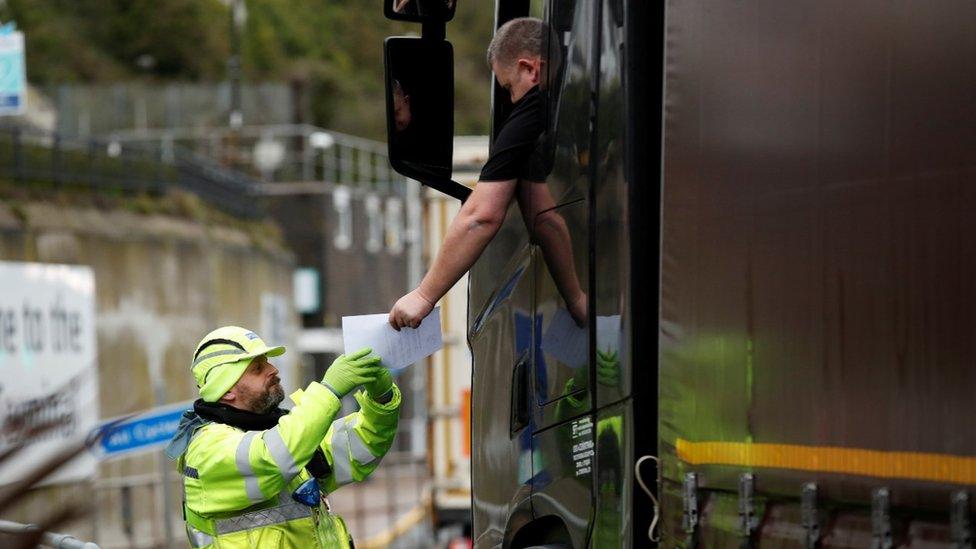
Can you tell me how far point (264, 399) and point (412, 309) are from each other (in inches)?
24.6

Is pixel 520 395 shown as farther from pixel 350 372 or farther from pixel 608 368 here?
pixel 608 368

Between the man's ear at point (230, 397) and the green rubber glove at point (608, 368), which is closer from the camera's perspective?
the green rubber glove at point (608, 368)

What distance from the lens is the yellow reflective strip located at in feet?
9.25

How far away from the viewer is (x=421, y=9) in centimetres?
501

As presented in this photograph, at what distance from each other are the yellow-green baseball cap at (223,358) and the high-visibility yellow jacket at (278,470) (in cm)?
11

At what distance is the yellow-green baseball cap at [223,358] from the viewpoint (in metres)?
4.88

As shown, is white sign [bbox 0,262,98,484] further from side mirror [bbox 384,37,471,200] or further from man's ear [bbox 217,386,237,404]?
side mirror [bbox 384,37,471,200]

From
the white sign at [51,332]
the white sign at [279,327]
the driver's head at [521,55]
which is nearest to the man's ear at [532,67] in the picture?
the driver's head at [521,55]

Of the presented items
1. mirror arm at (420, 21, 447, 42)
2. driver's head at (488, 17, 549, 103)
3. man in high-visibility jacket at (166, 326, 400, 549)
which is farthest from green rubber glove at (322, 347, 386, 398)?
mirror arm at (420, 21, 447, 42)

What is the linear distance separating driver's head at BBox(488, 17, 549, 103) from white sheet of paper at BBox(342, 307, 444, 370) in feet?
2.19

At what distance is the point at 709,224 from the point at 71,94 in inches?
1407

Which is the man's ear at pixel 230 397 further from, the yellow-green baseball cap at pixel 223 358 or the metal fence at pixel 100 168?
the metal fence at pixel 100 168

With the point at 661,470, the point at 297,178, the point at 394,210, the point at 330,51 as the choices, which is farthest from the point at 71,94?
the point at 661,470

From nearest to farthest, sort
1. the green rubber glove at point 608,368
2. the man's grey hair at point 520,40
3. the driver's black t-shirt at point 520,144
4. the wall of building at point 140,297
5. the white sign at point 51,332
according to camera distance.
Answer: the green rubber glove at point 608,368 → the driver's black t-shirt at point 520,144 → the man's grey hair at point 520,40 → the white sign at point 51,332 → the wall of building at point 140,297
